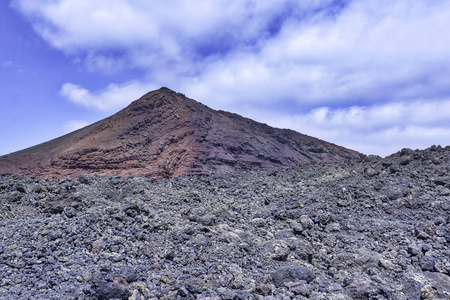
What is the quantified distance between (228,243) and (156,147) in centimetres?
1109

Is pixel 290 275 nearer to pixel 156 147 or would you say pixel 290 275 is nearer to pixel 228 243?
pixel 228 243

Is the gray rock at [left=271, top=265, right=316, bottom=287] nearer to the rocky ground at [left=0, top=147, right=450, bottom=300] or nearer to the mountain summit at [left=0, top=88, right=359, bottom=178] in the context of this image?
the rocky ground at [left=0, top=147, right=450, bottom=300]

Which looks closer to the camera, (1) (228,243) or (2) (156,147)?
(1) (228,243)

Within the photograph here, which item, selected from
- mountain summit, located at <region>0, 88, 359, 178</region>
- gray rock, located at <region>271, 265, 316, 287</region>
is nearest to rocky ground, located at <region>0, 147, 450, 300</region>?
gray rock, located at <region>271, 265, 316, 287</region>

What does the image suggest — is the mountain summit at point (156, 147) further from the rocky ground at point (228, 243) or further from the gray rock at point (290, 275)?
the gray rock at point (290, 275)

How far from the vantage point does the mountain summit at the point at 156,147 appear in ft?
46.5

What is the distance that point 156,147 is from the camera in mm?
15375

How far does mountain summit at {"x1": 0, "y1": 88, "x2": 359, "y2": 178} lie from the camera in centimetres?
1418

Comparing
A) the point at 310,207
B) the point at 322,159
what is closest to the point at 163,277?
the point at 310,207

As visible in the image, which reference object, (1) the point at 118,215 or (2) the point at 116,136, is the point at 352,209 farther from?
(2) the point at 116,136

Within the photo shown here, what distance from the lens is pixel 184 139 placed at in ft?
51.2

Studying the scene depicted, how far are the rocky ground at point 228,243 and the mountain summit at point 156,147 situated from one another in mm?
5856

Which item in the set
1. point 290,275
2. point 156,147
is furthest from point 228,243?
point 156,147

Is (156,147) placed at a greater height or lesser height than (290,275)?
greater
